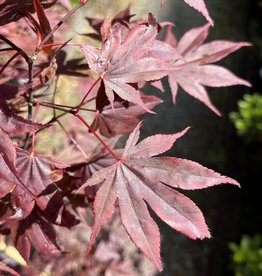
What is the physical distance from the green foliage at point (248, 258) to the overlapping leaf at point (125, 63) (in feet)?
7.16

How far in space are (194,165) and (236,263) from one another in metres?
2.32

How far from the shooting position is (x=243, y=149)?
3809 mm

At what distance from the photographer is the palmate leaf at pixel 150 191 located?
859 mm

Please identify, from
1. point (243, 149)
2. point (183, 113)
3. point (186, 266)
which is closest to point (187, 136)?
point (183, 113)

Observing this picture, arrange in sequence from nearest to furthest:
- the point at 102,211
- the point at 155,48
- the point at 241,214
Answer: the point at 102,211 → the point at 155,48 → the point at 241,214

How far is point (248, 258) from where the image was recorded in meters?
2.93

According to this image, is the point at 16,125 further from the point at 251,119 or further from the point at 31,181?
the point at 251,119

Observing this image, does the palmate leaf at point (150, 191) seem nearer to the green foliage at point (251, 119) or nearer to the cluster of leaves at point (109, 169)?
the cluster of leaves at point (109, 169)

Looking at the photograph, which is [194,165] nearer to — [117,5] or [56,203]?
[56,203]

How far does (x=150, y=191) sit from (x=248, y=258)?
222cm

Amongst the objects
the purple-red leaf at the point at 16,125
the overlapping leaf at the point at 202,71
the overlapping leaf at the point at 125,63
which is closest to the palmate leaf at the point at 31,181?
the purple-red leaf at the point at 16,125

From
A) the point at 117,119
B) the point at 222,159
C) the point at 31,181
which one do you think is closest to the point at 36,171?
the point at 31,181

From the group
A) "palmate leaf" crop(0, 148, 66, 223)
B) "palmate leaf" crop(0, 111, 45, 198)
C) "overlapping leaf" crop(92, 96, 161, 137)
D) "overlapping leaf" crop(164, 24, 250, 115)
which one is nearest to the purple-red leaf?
"palmate leaf" crop(0, 111, 45, 198)

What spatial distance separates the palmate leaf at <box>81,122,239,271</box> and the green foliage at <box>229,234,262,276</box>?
6.90 ft
